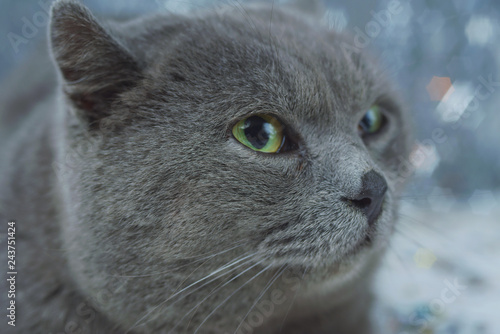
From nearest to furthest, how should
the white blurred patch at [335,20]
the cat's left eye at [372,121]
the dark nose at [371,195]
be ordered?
the dark nose at [371,195], the cat's left eye at [372,121], the white blurred patch at [335,20]

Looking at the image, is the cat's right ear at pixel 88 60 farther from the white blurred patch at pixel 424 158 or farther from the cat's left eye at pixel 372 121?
the white blurred patch at pixel 424 158

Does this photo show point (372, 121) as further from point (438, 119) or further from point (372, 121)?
point (438, 119)

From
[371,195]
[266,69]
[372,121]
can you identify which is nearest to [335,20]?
[372,121]

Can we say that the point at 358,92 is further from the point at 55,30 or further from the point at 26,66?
the point at 26,66

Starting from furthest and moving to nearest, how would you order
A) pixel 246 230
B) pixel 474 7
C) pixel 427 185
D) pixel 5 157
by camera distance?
pixel 427 185, pixel 474 7, pixel 5 157, pixel 246 230

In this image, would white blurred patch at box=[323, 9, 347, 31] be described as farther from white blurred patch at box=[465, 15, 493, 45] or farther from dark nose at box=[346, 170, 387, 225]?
dark nose at box=[346, 170, 387, 225]

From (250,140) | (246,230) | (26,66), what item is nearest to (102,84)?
(250,140)

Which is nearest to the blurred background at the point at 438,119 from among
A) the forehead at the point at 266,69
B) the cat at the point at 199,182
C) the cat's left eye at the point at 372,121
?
the cat's left eye at the point at 372,121
